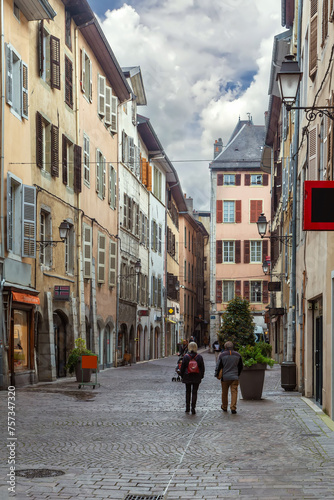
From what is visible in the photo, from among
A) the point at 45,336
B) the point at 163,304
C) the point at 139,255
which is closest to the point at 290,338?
the point at 45,336

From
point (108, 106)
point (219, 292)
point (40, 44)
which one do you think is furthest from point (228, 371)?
point (219, 292)

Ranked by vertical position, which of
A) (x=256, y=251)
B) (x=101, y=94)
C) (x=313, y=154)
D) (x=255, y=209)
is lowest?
(x=313, y=154)

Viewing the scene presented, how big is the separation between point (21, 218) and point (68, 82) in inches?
319

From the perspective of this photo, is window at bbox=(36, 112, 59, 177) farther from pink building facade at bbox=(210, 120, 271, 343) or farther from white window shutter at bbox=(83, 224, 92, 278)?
pink building facade at bbox=(210, 120, 271, 343)

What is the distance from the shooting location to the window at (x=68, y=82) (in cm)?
2788

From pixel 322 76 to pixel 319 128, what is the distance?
1.23 metres

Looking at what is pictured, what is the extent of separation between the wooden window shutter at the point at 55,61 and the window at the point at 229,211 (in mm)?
44052

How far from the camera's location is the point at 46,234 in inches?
993

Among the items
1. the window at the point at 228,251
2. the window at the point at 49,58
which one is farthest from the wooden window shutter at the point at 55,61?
the window at the point at 228,251

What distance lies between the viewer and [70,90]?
2850cm

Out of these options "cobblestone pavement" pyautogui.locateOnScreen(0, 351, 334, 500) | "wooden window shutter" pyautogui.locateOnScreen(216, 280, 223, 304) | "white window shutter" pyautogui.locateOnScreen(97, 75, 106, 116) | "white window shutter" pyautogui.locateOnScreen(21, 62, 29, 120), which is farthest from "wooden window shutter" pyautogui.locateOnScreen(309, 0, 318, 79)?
"wooden window shutter" pyautogui.locateOnScreen(216, 280, 223, 304)

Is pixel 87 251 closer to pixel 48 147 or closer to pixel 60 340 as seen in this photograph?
pixel 60 340

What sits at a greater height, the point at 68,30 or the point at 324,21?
the point at 68,30

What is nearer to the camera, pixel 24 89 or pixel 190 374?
pixel 190 374
